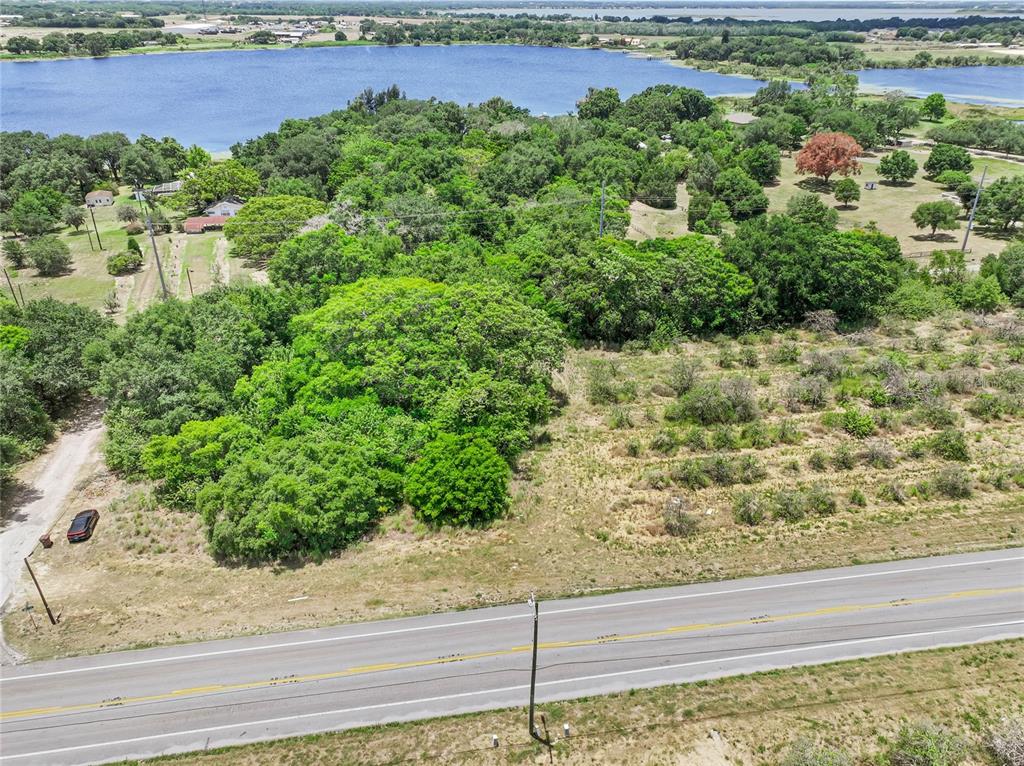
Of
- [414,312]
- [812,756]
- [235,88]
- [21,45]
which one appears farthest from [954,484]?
[21,45]

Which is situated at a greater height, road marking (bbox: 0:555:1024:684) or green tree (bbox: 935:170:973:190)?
green tree (bbox: 935:170:973:190)

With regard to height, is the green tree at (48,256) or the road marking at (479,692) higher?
the green tree at (48,256)

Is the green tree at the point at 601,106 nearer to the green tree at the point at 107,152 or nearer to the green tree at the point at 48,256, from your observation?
the green tree at the point at 107,152

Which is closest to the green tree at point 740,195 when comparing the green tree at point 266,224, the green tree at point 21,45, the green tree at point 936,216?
the green tree at point 936,216

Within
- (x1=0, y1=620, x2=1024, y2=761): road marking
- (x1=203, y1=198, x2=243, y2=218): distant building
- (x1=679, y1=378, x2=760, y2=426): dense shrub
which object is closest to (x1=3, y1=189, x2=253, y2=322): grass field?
(x1=203, y1=198, x2=243, y2=218): distant building

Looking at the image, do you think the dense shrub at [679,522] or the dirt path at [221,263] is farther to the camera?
the dirt path at [221,263]

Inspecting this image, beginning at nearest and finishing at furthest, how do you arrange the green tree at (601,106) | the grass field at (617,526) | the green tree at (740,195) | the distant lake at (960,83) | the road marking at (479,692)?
the road marking at (479,692) < the grass field at (617,526) < the green tree at (740,195) < the green tree at (601,106) < the distant lake at (960,83)

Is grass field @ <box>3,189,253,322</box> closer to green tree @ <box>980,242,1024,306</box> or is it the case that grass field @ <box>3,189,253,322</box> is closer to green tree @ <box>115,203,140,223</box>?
green tree @ <box>115,203,140,223</box>
